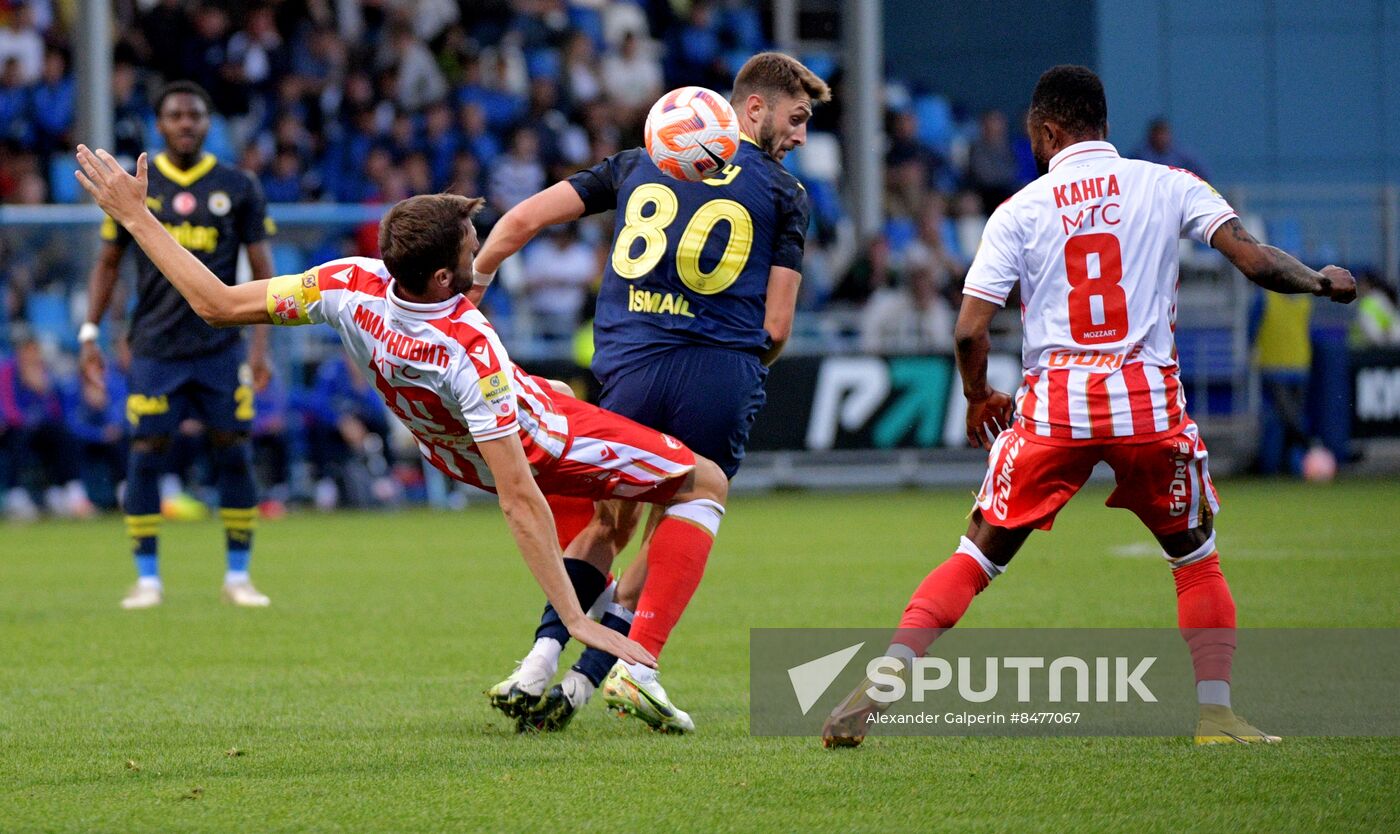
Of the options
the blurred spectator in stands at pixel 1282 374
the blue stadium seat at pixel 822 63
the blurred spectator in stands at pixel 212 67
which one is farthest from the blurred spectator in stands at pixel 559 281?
the blurred spectator in stands at pixel 1282 374

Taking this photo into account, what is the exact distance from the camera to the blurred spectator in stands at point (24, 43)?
19.8 m

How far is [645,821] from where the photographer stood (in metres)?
4.36

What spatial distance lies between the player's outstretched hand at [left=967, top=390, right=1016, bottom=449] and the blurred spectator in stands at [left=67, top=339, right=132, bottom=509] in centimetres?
1217

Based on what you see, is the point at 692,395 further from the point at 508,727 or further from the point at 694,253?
the point at 508,727

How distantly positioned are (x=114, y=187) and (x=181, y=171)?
469 centimetres

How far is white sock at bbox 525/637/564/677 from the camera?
574 cm

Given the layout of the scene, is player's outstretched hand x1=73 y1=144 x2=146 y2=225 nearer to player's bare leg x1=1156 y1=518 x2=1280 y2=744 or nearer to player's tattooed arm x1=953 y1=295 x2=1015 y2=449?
player's tattooed arm x1=953 y1=295 x2=1015 y2=449

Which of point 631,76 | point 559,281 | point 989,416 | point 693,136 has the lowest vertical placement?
point 559,281

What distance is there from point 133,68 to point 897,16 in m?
12.3

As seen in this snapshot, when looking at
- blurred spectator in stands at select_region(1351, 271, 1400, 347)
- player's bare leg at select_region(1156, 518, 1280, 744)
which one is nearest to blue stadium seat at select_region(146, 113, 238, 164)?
blurred spectator in stands at select_region(1351, 271, 1400, 347)

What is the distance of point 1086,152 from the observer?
5.49m

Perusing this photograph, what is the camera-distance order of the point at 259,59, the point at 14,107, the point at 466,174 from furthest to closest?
1. the point at 259,59
2. the point at 466,174
3. the point at 14,107

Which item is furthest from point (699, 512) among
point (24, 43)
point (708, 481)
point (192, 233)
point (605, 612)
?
point (24, 43)

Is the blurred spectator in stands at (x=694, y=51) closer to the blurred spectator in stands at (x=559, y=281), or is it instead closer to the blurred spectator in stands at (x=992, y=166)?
the blurred spectator in stands at (x=992, y=166)
